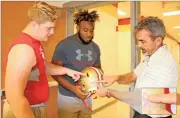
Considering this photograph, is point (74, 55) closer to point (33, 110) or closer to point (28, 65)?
point (33, 110)

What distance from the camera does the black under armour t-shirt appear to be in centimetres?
219

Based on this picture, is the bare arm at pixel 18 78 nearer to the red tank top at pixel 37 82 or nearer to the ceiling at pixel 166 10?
the red tank top at pixel 37 82

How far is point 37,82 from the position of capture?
1387 millimetres

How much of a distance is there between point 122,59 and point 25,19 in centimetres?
126

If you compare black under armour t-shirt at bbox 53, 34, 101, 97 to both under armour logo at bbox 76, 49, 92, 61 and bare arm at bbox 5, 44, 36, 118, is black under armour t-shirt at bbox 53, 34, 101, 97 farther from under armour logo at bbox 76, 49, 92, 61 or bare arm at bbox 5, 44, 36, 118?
bare arm at bbox 5, 44, 36, 118

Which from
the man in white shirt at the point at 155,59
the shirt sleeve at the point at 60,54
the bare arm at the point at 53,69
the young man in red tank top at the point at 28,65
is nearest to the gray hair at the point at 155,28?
the man in white shirt at the point at 155,59

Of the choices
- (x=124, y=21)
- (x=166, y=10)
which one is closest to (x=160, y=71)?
(x=166, y=10)

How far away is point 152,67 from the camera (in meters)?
1.44

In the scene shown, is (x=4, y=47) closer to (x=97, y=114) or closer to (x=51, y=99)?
(x=51, y=99)

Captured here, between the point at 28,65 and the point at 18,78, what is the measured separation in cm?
8

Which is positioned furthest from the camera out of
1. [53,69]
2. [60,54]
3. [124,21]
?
[124,21]

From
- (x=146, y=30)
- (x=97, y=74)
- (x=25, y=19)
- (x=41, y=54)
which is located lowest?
(x=97, y=74)

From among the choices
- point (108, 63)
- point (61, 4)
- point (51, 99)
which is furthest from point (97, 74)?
point (108, 63)

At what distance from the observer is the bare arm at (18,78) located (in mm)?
1207
